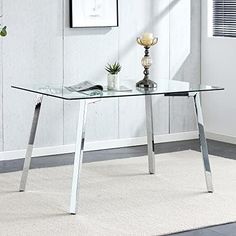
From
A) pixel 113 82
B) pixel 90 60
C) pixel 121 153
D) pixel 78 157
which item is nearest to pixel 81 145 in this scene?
pixel 78 157

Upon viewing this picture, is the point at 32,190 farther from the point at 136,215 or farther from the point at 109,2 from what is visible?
the point at 109,2

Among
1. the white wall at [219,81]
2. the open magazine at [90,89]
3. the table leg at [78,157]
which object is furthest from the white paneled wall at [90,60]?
the table leg at [78,157]

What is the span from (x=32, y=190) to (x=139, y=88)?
1.05 meters

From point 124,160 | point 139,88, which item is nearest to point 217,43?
point 124,160

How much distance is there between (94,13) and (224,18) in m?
1.40

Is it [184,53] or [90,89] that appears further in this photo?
[184,53]

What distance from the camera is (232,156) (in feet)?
Result: 21.0

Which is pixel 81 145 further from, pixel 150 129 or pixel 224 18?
pixel 224 18

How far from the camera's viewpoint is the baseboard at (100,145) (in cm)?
621

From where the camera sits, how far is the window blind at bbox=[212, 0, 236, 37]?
22.9 ft

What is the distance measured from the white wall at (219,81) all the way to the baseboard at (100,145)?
0.88 ft

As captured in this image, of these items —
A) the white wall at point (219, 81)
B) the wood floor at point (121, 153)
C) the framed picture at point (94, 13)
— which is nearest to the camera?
the wood floor at point (121, 153)

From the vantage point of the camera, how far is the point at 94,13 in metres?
6.48

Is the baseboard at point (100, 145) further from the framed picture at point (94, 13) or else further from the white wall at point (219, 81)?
the framed picture at point (94, 13)
